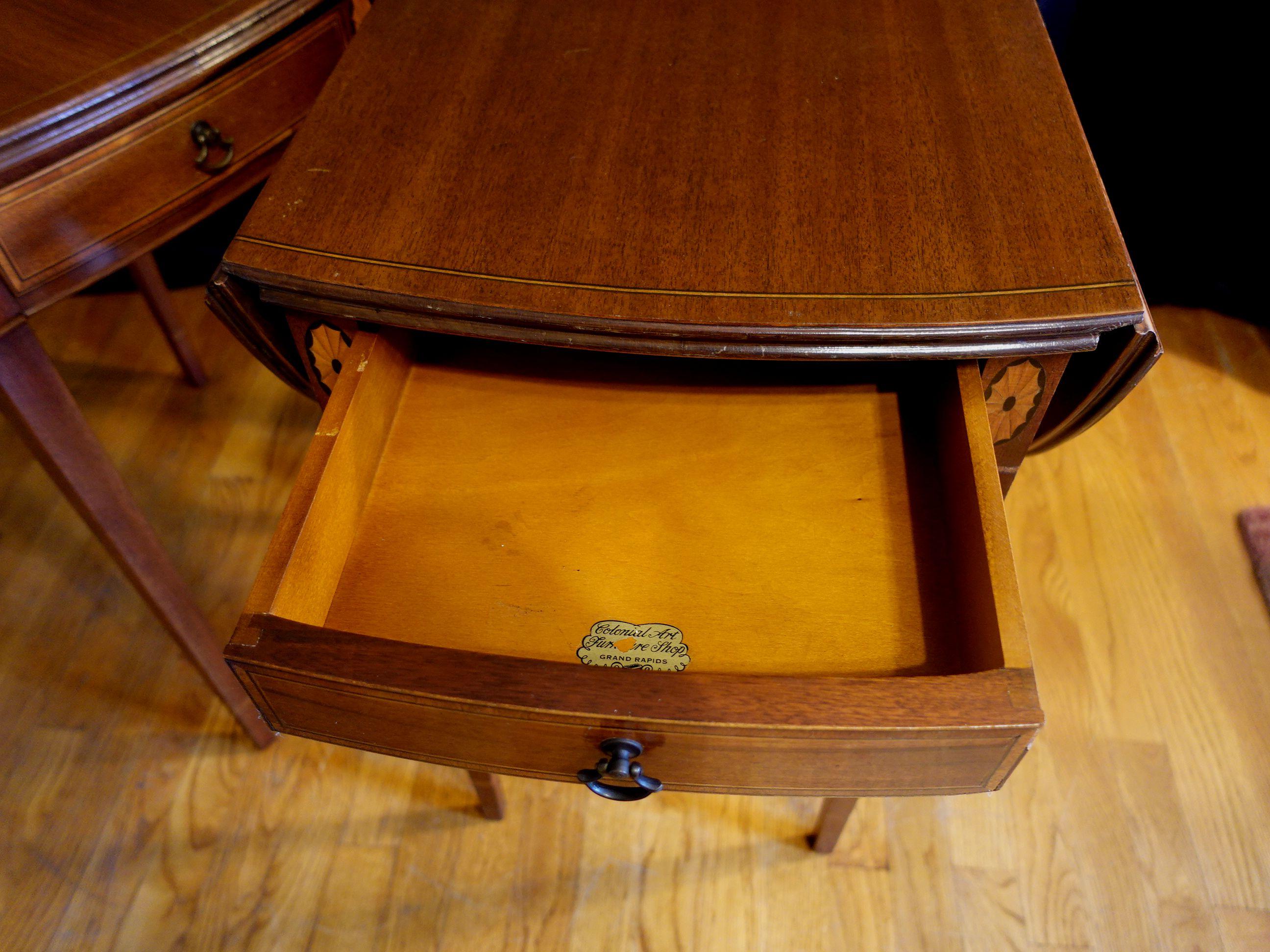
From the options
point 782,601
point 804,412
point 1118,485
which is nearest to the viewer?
point 782,601

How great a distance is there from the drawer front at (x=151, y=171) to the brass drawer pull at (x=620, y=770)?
51 centimetres

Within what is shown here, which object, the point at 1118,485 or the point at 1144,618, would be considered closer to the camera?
the point at 1144,618

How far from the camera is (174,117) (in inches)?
28.8

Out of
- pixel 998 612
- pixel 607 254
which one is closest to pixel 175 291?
pixel 607 254

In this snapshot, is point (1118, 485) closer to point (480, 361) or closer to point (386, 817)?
point (480, 361)

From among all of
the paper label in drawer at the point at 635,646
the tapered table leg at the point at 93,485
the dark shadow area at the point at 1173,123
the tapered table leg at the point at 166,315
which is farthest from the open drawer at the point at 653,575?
the dark shadow area at the point at 1173,123

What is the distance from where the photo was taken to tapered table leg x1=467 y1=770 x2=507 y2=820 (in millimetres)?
911

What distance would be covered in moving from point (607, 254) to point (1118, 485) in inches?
35.7

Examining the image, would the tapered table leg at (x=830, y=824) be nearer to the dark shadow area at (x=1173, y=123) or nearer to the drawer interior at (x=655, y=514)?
→ the drawer interior at (x=655, y=514)

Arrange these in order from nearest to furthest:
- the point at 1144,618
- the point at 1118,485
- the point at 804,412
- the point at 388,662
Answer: the point at 388,662 → the point at 804,412 → the point at 1144,618 → the point at 1118,485

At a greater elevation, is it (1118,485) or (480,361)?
(480,361)

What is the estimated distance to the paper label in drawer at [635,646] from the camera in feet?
2.15

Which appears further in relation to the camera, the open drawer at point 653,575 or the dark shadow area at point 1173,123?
the dark shadow area at point 1173,123

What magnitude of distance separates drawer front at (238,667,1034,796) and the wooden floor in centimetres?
41
